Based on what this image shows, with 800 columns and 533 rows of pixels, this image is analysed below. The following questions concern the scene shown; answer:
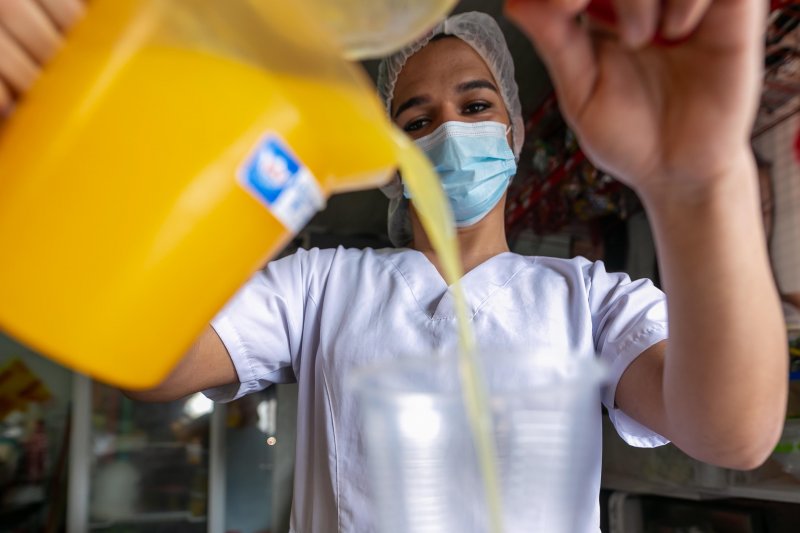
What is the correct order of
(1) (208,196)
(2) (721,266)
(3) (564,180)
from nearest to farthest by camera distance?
(1) (208,196), (2) (721,266), (3) (564,180)

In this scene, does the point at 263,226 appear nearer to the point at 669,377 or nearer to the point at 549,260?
the point at 669,377

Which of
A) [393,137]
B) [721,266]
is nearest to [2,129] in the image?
[393,137]

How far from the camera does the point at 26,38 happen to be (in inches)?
18.9

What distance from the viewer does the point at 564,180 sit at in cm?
213

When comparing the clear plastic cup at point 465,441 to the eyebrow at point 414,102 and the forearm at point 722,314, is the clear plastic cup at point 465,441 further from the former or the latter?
the eyebrow at point 414,102

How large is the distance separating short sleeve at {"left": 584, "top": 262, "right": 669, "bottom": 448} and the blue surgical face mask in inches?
7.9

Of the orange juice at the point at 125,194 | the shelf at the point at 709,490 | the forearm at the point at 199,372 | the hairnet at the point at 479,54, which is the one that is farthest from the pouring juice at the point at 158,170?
the shelf at the point at 709,490

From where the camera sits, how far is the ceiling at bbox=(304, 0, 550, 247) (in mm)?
2164

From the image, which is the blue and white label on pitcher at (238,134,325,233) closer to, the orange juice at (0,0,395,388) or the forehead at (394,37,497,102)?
the orange juice at (0,0,395,388)

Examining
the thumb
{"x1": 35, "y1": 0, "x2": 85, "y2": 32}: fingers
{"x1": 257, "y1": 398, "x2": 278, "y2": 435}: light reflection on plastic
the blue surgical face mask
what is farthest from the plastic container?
{"x1": 257, "y1": 398, "x2": 278, "y2": 435}: light reflection on plastic

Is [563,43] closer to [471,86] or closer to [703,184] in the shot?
[703,184]

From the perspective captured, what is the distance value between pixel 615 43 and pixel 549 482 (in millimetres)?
358

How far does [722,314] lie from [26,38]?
23.1 inches

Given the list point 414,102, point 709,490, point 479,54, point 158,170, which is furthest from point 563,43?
point 709,490
